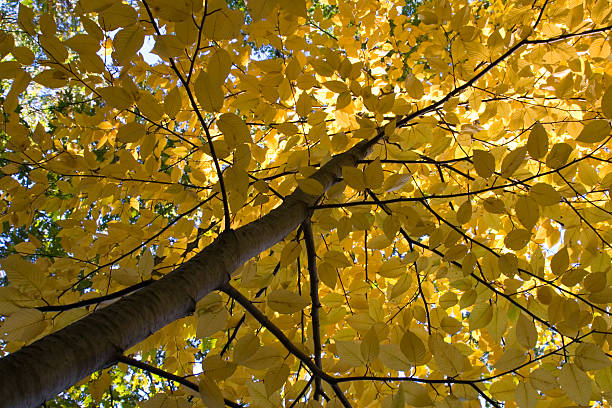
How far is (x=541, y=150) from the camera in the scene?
38.0 inches

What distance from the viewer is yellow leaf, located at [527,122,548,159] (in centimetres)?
96

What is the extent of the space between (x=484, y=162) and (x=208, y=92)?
0.69 meters

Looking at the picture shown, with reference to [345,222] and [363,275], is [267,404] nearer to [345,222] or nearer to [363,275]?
[345,222]

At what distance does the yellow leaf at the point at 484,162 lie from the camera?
97 cm

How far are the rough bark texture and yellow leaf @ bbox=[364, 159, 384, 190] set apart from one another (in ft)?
1.21

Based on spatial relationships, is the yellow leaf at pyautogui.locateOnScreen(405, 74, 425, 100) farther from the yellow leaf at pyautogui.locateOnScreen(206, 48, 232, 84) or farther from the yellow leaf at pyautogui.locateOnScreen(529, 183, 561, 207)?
the yellow leaf at pyautogui.locateOnScreen(206, 48, 232, 84)

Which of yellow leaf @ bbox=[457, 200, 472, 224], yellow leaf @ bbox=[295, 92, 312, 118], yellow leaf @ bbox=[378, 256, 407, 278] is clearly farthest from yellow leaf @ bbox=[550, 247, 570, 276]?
yellow leaf @ bbox=[295, 92, 312, 118]

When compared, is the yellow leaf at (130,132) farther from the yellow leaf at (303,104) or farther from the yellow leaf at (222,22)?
the yellow leaf at (303,104)

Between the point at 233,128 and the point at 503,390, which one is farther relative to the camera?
the point at 503,390

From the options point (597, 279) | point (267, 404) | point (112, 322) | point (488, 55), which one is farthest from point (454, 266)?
point (112, 322)

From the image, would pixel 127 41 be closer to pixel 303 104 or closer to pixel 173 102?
pixel 173 102

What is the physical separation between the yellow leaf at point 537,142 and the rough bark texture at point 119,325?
743 mm

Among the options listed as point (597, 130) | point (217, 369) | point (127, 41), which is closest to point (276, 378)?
point (217, 369)

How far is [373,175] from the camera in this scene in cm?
100
